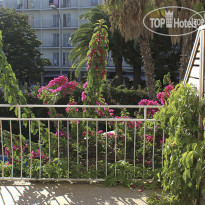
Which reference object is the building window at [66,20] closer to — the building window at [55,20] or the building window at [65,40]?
the building window at [55,20]

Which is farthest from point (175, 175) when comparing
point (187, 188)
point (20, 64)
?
point (20, 64)

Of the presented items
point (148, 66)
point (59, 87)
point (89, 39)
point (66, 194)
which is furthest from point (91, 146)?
point (89, 39)

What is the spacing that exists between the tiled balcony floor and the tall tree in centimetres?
2723

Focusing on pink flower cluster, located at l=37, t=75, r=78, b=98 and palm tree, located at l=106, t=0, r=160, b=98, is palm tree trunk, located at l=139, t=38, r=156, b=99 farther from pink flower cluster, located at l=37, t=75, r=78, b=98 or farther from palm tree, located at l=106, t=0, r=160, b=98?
pink flower cluster, located at l=37, t=75, r=78, b=98

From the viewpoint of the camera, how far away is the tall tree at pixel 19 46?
30047mm

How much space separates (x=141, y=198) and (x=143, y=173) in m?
0.45

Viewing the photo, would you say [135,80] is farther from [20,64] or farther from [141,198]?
[141,198]

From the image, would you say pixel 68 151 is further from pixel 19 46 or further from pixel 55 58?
pixel 55 58

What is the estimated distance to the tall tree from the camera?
30.0 m

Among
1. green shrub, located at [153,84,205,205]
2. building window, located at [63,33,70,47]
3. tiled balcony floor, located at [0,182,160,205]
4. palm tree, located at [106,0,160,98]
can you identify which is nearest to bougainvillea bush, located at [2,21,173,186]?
tiled balcony floor, located at [0,182,160,205]

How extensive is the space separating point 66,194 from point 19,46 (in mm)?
28807

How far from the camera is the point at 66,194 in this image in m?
3.75

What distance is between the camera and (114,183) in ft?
13.1

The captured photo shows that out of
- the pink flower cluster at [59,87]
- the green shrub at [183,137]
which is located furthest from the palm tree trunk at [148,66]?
the green shrub at [183,137]
